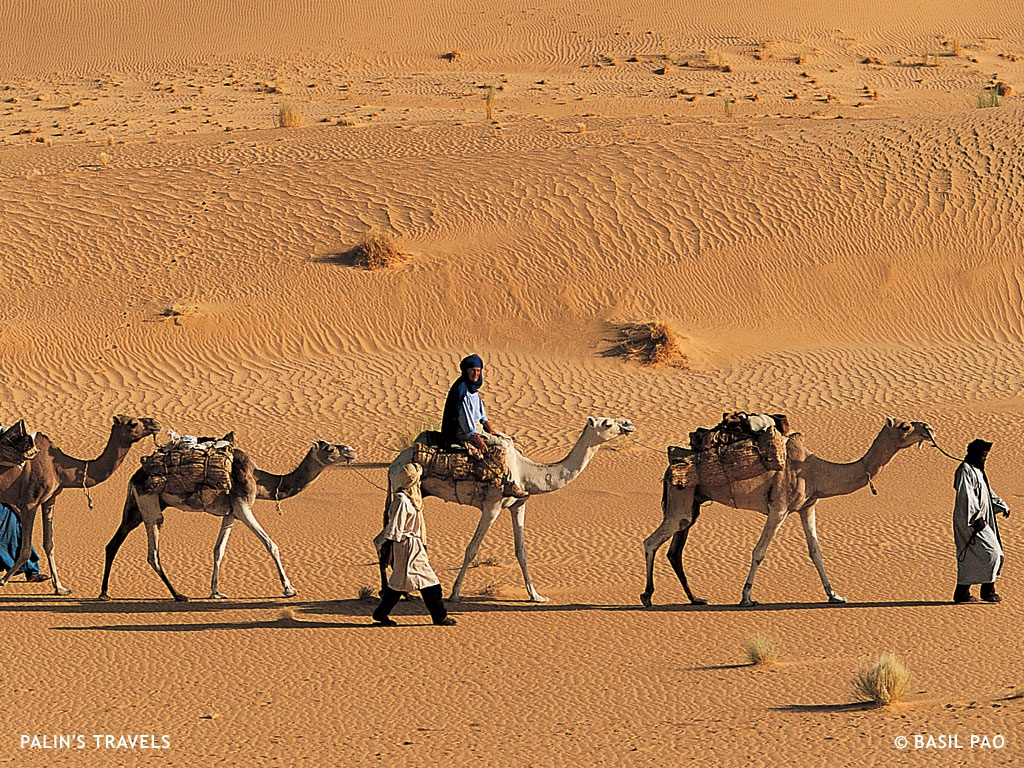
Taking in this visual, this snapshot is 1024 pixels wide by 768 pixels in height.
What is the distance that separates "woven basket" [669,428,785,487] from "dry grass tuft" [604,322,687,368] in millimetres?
11005

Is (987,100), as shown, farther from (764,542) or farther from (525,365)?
(764,542)

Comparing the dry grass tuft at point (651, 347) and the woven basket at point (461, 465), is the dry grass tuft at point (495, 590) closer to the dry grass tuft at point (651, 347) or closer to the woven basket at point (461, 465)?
the woven basket at point (461, 465)

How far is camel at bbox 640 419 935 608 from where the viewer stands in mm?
12031

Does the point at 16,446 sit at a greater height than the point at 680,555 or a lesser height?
greater

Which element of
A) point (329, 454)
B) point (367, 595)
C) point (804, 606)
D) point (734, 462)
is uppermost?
point (329, 454)

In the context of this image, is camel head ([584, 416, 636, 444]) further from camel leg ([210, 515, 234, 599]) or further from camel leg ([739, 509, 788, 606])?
camel leg ([210, 515, 234, 599])

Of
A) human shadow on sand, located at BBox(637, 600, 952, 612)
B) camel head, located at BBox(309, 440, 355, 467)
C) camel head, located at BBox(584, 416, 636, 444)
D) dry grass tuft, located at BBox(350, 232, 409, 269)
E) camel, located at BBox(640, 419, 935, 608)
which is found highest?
dry grass tuft, located at BBox(350, 232, 409, 269)

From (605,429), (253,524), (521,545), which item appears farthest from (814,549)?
(253,524)

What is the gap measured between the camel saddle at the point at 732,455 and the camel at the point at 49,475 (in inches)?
179

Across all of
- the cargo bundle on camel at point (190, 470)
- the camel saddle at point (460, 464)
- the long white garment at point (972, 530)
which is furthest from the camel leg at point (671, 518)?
the cargo bundle on camel at point (190, 470)

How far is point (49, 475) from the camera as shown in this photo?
494 inches

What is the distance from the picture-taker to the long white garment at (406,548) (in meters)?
11.2

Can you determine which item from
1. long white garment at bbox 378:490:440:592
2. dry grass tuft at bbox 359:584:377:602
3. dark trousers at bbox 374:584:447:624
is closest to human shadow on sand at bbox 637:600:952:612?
dark trousers at bbox 374:584:447:624

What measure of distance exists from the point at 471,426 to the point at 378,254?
45.6 ft
